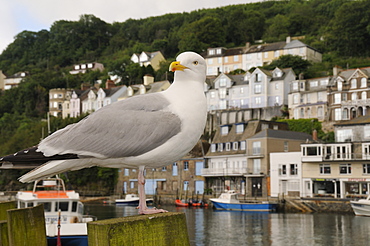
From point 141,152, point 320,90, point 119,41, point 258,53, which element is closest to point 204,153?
point 320,90

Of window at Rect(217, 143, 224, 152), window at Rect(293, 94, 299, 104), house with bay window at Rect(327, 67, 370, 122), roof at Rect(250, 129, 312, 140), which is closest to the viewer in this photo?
roof at Rect(250, 129, 312, 140)

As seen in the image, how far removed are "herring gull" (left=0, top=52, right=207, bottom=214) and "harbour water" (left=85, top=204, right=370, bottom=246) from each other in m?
29.0

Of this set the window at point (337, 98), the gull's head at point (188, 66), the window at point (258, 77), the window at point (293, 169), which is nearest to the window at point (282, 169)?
the window at point (293, 169)

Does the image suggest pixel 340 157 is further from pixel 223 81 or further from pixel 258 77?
pixel 223 81

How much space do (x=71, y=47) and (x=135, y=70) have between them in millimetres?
84203

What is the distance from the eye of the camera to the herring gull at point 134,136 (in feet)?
14.7

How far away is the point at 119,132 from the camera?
4.68 meters

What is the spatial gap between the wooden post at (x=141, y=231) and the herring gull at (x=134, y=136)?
2.43ft

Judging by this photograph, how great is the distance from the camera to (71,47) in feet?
649

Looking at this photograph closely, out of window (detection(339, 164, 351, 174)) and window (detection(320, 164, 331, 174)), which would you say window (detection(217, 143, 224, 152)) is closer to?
window (detection(320, 164, 331, 174))

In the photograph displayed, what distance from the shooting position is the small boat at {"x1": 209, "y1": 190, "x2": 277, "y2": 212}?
56.7 metres

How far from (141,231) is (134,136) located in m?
1.30

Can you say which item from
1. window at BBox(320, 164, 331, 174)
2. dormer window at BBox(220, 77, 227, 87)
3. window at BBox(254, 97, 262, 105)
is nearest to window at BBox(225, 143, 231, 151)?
window at BBox(320, 164, 331, 174)

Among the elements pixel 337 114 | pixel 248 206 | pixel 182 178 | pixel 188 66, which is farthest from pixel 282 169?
pixel 188 66
